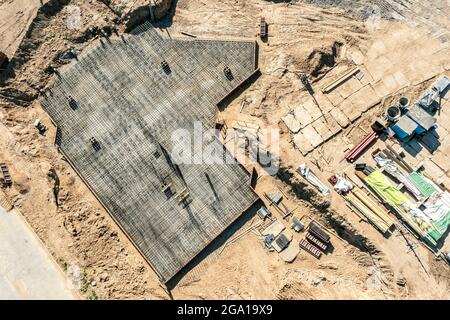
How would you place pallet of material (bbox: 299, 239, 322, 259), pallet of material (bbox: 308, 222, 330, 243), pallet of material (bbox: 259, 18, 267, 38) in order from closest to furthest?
1. pallet of material (bbox: 308, 222, 330, 243)
2. pallet of material (bbox: 299, 239, 322, 259)
3. pallet of material (bbox: 259, 18, 267, 38)

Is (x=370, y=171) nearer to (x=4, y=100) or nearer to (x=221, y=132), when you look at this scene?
(x=221, y=132)

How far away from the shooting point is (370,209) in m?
32.7

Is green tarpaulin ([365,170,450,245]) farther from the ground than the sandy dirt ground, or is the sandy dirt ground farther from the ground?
green tarpaulin ([365,170,450,245])

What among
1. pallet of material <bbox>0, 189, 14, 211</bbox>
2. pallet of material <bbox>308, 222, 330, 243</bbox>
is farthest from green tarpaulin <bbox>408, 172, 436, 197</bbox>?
pallet of material <bbox>0, 189, 14, 211</bbox>

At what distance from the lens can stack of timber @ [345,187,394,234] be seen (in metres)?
32.3

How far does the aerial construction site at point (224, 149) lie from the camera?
1297 inches

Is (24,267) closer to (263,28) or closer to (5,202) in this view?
(5,202)

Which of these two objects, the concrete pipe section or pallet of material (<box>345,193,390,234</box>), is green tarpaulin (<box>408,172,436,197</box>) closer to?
pallet of material (<box>345,193,390,234</box>)

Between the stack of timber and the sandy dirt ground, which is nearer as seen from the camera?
the stack of timber

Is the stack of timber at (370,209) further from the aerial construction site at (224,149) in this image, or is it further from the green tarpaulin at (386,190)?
the green tarpaulin at (386,190)

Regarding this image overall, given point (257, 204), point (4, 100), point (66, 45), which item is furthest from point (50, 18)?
point (257, 204)

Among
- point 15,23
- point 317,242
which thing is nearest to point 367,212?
point 317,242

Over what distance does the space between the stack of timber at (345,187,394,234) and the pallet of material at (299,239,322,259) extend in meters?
4.38

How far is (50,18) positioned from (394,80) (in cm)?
2873
